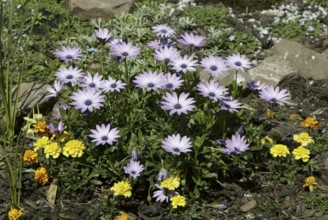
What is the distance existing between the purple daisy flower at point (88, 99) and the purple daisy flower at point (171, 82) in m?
0.39

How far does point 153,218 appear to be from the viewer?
3990 millimetres

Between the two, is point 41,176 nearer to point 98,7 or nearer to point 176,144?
point 176,144

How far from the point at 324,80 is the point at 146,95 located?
6.33ft

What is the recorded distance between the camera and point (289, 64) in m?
5.52

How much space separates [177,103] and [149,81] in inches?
10.0

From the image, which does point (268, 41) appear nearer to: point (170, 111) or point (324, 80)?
point (324, 80)

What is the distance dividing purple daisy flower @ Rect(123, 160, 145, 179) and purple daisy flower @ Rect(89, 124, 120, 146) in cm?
17

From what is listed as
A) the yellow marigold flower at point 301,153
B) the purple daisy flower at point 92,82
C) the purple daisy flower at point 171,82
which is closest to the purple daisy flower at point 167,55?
the purple daisy flower at point 171,82

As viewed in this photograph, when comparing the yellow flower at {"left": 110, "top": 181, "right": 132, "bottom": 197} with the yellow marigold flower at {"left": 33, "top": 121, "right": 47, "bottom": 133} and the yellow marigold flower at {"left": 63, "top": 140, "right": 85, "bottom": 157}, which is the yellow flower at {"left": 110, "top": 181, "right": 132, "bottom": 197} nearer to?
the yellow marigold flower at {"left": 63, "top": 140, "right": 85, "bottom": 157}

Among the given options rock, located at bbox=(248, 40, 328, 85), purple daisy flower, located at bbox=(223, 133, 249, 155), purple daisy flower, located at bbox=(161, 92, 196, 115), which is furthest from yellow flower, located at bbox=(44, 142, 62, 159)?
rock, located at bbox=(248, 40, 328, 85)

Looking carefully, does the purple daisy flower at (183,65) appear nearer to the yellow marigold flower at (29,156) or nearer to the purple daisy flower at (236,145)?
the purple daisy flower at (236,145)

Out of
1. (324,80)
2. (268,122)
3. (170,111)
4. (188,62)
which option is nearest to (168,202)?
(170,111)

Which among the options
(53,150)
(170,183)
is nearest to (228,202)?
(170,183)

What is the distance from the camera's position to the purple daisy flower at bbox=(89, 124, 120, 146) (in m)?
3.88
